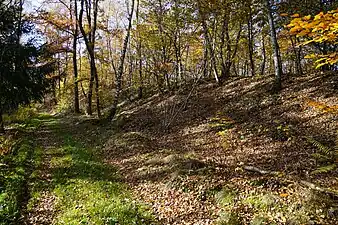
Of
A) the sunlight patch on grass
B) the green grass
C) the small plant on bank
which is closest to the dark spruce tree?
the green grass

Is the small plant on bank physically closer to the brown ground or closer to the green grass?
the brown ground

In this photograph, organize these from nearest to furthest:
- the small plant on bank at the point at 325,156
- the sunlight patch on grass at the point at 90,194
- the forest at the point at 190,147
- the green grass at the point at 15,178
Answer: the small plant on bank at the point at 325,156 → the forest at the point at 190,147 → the sunlight patch on grass at the point at 90,194 → the green grass at the point at 15,178

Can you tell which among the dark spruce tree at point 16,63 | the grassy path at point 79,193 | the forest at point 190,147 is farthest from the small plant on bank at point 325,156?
the dark spruce tree at point 16,63

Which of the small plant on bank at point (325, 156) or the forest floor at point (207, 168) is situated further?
the forest floor at point (207, 168)

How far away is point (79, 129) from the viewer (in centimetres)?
1961

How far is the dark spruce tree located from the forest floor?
190 inches

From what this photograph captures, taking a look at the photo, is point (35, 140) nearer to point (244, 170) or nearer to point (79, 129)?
point (79, 129)

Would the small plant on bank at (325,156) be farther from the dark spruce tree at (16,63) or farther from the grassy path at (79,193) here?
the dark spruce tree at (16,63)

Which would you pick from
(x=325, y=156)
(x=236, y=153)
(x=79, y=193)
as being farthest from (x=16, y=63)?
(x=325, y=156)

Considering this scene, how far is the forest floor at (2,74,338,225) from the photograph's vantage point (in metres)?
6.95

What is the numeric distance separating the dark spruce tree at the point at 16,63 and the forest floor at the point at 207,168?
15.8 feet

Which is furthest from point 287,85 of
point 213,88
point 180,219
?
Answer: point 180,219

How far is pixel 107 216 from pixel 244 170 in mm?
4060

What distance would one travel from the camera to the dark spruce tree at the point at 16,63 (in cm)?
1958
